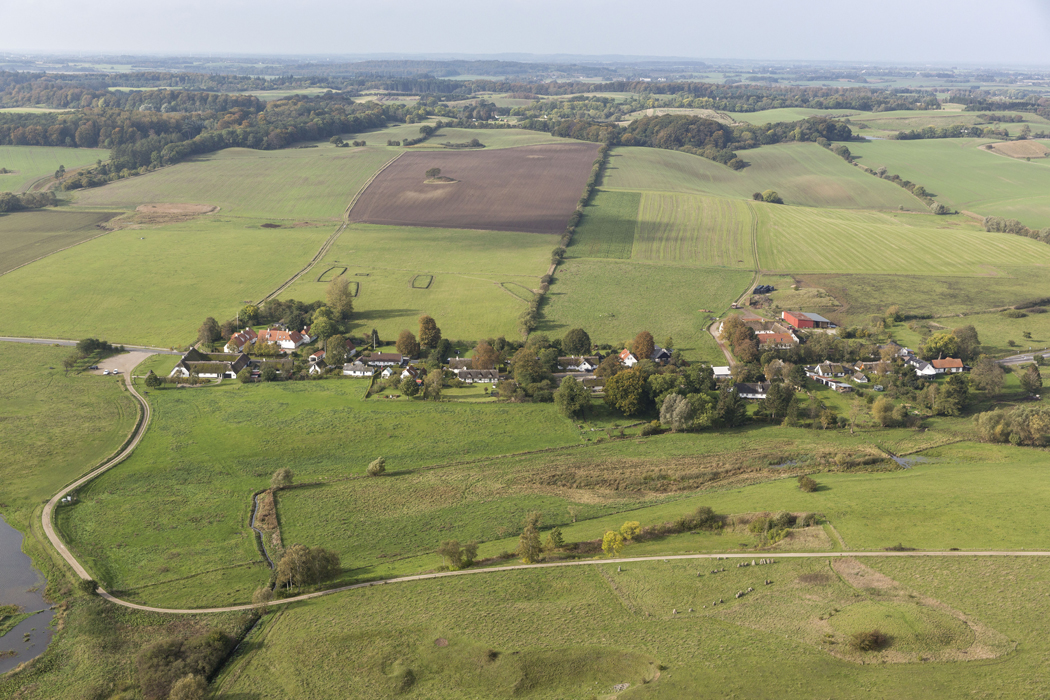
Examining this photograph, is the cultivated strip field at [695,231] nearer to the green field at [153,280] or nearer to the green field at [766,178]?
the green field at [766,178]

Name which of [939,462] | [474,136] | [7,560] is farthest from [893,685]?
[474,136]

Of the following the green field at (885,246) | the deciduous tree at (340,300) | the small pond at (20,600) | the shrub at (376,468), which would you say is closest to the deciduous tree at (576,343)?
the deciduous tree at (340,300)

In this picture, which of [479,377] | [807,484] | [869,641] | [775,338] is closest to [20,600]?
[479,377]

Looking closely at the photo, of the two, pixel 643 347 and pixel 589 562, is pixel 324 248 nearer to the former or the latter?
pixel 643 347

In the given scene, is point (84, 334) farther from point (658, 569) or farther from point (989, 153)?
point (989, 153)

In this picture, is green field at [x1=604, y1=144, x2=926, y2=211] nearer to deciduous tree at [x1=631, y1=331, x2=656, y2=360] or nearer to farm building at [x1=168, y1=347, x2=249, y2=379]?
deciduous tree at [x1=631, y1=331, x2=656, y2=360]

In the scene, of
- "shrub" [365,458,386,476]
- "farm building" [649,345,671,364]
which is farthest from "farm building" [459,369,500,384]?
"shrub" [365,458,386,476]
